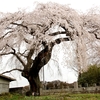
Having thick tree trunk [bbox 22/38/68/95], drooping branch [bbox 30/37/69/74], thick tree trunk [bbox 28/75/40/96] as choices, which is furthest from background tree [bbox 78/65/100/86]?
drooping branch [bbox 30/37/69/74]

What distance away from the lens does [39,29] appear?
12281 millimetres

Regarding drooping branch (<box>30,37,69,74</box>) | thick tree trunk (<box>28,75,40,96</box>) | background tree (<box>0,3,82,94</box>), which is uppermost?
background tree (<box>0,3,82,94</box>)

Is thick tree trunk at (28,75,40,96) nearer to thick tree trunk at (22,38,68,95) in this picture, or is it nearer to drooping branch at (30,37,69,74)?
thick tree trunk at (22,38,68,95)

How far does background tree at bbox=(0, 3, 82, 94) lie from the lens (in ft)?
39.2

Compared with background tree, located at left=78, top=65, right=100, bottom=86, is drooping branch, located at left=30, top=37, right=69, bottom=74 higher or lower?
higher

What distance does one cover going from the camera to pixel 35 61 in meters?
13.0

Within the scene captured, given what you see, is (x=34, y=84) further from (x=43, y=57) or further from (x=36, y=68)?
(x=43, y=57)

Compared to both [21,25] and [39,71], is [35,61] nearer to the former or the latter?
[39,71]

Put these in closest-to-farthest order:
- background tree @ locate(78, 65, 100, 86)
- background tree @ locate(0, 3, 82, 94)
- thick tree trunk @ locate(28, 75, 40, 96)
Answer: background tree @ locate(0, 3, 82, 94), thick tree trunk @ locate(28, 75, 40, 96), background tree @ locate(78, 65, 100, 86)

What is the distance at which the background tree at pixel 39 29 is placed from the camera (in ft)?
39.2

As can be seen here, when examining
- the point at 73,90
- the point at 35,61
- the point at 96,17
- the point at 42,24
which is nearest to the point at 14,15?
the point at 42,24

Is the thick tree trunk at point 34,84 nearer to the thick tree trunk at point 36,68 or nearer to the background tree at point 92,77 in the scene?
the thick tree trunk at point 36,68

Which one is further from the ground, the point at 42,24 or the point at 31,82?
the point at 42,24

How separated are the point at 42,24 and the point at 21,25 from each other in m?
1.31
